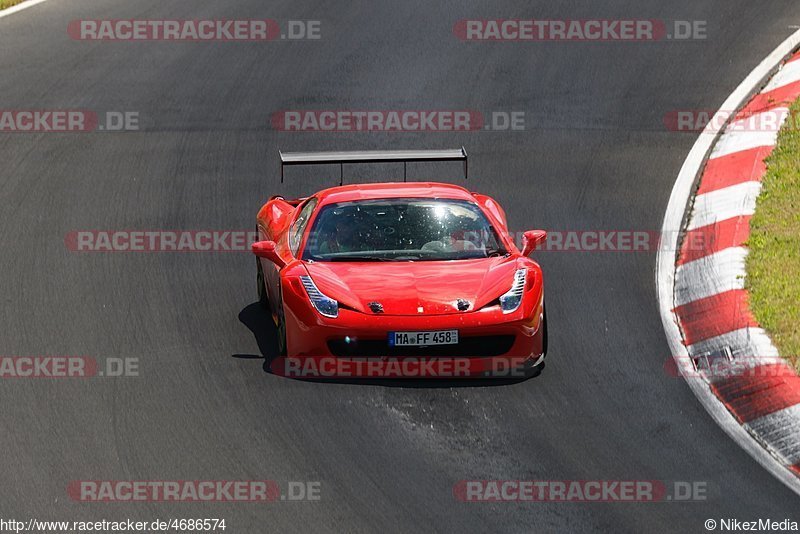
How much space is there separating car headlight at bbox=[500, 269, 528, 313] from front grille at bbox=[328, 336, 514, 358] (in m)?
0.21

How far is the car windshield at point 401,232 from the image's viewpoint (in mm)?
11148

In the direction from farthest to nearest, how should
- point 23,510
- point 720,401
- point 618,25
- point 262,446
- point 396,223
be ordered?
point 618,25 < point 396,223 < point 720,401 < point 262,446 < point 23,510

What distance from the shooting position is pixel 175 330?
11.4m

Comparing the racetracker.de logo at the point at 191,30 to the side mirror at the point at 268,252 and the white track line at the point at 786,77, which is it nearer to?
the white track line at the point at 786,77

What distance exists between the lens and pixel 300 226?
1182 centimetres

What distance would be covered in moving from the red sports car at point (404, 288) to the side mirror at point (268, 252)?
0.01m

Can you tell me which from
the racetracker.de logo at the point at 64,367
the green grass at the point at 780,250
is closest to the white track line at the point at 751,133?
the green grass at the point at 780,250

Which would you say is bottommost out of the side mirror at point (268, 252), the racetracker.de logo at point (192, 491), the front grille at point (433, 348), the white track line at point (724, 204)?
the racetracker.de logo at point (192, 491)

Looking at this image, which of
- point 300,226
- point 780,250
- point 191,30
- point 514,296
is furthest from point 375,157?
point 191,30

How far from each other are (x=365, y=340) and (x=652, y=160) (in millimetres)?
6020

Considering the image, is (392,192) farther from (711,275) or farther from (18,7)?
(18,7)

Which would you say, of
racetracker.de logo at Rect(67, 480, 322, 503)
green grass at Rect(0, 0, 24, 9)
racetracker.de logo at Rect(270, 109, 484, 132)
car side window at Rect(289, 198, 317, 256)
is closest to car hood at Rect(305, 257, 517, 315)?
car side window at Rect(289, 198, 317, 256)

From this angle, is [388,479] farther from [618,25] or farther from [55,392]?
[618,25]

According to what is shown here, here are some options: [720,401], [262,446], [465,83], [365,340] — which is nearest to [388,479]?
[262,446]
